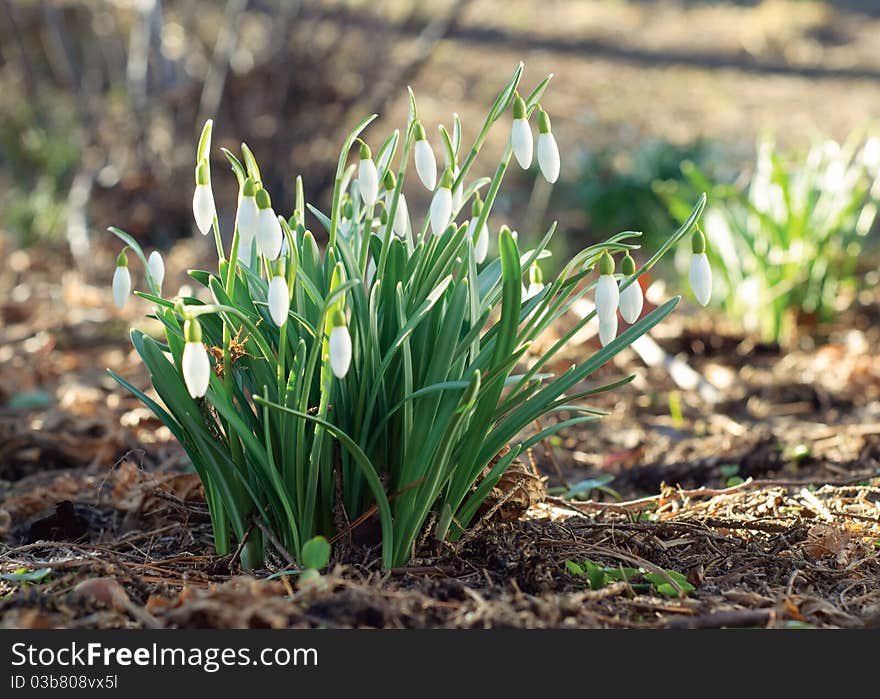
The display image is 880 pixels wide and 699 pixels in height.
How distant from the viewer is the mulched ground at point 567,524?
162 centimetres

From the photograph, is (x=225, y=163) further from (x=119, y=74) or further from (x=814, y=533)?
(x=814, y=533)

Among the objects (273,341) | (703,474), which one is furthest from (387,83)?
(273,341)

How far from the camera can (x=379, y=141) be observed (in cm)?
814

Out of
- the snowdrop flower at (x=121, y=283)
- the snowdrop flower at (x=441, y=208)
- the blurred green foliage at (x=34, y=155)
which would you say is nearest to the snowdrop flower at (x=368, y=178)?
the snowdrop flower at (x=441, y=208)

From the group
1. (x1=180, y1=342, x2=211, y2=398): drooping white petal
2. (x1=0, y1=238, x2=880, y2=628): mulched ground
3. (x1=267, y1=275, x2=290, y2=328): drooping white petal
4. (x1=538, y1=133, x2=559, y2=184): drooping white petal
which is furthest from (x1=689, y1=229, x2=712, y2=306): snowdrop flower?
(x1=180, y1=342, x2=211, y2=398): drooping white petal

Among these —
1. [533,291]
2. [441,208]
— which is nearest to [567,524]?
[533,291]

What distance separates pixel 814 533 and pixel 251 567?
1086 mm

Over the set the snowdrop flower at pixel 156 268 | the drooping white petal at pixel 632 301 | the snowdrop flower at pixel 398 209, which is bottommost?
the drooping white petal at pixel 632 301

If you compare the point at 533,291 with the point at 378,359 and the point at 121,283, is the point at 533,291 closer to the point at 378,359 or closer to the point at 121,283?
the point at 378,359

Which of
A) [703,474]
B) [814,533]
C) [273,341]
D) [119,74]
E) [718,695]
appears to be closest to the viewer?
[718,695]

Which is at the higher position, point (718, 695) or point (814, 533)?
point (814, 533)

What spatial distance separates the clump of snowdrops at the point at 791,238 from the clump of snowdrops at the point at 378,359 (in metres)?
2.35

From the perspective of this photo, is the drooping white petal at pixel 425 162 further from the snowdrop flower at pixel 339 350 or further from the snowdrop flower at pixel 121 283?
the snowdrop flower at pixel 121 283

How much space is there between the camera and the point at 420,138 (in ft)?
5.90
